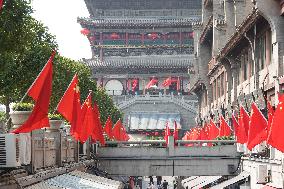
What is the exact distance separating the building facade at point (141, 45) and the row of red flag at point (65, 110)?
221ft

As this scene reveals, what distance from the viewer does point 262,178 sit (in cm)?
2575

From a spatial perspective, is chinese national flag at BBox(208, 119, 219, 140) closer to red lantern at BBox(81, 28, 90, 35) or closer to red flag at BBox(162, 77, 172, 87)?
red flag at BBox(162, 77, 172, 87)

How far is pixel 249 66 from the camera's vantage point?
123 ft

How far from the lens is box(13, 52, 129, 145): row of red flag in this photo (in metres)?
13.6

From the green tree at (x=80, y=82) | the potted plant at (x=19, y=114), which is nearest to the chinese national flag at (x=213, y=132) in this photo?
the green tree at (x=80, y=82)

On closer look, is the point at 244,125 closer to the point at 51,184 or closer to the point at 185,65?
the point at 51,184

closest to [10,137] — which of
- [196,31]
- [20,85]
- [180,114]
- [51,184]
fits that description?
[51,184]

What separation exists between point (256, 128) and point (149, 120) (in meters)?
65.6

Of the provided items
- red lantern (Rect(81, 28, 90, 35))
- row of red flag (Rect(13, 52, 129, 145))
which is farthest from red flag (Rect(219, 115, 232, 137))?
red lantern (Rect(81, 28, 90, 35))

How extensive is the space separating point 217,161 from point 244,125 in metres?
7.41

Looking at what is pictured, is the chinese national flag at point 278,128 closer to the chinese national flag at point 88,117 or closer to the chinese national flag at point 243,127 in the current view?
the chinese national flag at point 243,127

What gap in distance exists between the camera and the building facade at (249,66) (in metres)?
27.0

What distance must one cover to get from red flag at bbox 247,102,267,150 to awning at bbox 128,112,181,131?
6257 cm

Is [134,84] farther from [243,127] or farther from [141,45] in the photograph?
[243,127]
